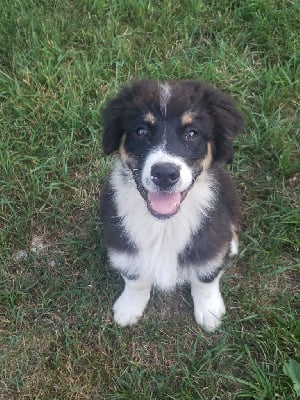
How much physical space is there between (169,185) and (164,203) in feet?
0.63

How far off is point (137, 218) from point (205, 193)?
0.38 metres

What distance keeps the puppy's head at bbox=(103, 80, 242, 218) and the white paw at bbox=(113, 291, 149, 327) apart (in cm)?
90

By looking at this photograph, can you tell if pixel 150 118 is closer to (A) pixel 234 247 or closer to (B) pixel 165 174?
(B) pixel 165 174

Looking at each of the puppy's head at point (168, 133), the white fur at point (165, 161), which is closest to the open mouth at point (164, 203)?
the puppy's head at point (168, 133)

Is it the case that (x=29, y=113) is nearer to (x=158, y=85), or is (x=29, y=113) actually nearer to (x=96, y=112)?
(x=96, y=112)

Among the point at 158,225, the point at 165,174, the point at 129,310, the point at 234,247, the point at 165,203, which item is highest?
the point at 165,174

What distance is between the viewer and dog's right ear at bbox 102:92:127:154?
9.71ft

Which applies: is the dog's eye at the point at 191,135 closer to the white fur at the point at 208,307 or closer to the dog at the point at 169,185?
the dog at the point at 169,185

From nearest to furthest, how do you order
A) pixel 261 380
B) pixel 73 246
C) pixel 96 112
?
pixel 261 380
pixel 73 246
pixel 96 112

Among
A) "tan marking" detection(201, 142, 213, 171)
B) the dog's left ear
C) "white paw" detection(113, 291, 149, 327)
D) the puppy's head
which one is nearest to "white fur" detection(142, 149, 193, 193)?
the puppy's head

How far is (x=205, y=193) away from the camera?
10.1 feet

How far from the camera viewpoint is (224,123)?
115 inches

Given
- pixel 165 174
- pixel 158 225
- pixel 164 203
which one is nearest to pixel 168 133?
pixel 165 174

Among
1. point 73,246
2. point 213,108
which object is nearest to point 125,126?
point 213,108
